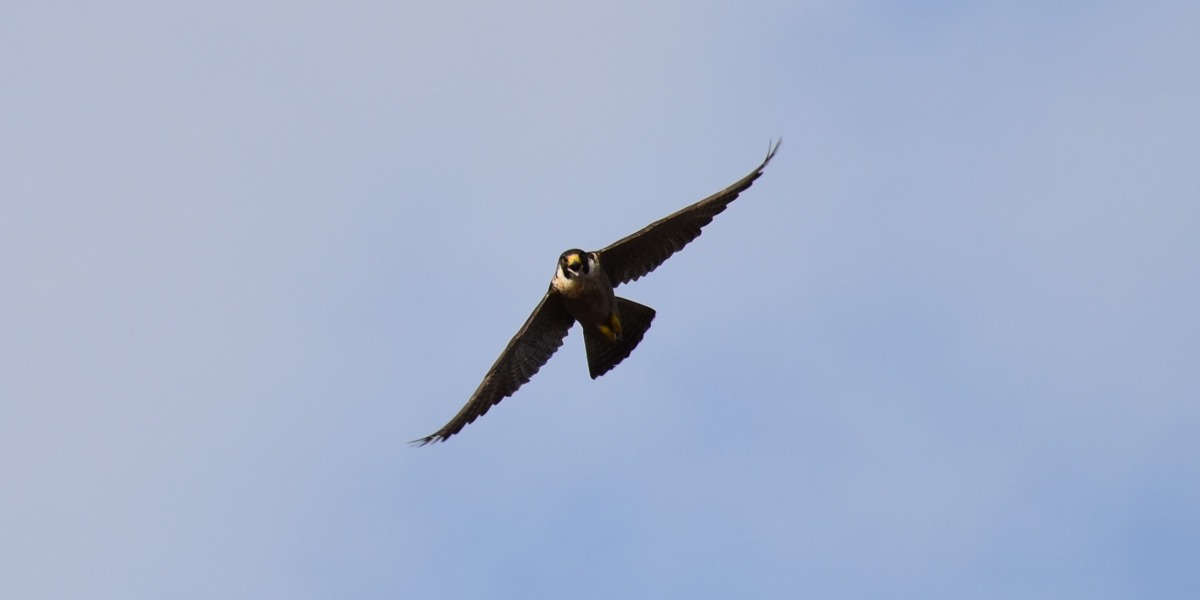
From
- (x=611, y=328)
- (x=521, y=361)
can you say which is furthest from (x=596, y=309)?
(x=521, y=361)

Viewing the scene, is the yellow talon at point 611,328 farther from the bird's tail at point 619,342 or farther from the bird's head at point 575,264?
the bird's head at point 575,264

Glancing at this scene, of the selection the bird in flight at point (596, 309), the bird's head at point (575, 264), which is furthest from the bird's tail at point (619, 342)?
the bird's head at point (575, 264)

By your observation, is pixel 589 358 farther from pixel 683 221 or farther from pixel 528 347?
pixel 683 221

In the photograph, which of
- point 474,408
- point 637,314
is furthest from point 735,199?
point 474,408

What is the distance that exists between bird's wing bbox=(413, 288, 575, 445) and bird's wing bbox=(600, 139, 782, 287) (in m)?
0.72

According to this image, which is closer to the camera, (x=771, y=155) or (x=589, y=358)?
(x=771, y=155)

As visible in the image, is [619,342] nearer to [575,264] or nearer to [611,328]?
[611,328]

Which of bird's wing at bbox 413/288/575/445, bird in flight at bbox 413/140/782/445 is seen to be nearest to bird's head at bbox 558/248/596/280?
bird in flight at bbox 413/140/782/445

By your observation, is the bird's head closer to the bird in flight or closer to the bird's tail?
the bird in flight

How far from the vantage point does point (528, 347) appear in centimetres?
1942

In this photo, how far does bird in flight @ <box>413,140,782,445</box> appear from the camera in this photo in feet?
61.0

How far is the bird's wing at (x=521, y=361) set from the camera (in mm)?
19219

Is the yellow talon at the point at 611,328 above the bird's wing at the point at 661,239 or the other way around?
the other way around

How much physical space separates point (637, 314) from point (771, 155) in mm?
2441
